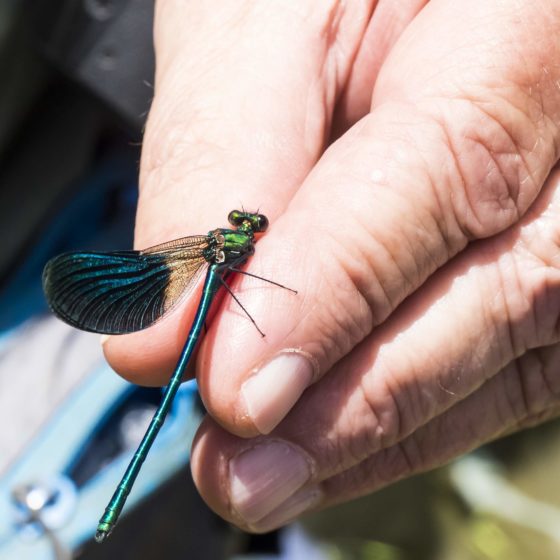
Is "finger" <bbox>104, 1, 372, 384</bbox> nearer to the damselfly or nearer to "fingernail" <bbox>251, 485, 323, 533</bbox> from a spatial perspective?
the damselfly

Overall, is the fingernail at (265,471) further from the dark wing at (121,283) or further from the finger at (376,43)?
the finger at (376,43)

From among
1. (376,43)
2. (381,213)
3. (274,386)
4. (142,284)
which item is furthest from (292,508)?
(376,43)

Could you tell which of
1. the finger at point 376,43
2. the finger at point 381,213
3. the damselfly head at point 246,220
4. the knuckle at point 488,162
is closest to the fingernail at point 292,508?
the finger at point 381,213

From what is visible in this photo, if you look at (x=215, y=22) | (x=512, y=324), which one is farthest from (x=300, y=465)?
(x=215, y=22)

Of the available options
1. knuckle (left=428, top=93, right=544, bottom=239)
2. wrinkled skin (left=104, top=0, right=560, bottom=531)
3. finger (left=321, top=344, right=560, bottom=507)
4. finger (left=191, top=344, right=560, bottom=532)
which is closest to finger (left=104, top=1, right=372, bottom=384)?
wrinkled skin (left=104, top=0, right=560, bottom=531)

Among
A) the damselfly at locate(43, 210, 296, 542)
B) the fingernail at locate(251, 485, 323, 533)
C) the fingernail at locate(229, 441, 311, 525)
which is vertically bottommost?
the fingernail at locate(251, 485, 323, 533)

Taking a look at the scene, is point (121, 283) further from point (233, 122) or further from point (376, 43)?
point (376, 43)

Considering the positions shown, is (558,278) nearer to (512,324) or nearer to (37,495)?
(512,324)
